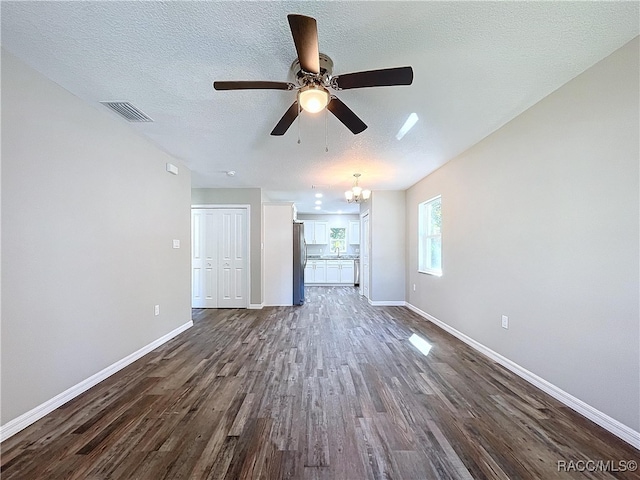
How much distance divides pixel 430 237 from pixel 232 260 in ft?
12.1

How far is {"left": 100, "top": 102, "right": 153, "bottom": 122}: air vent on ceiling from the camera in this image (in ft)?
8.21

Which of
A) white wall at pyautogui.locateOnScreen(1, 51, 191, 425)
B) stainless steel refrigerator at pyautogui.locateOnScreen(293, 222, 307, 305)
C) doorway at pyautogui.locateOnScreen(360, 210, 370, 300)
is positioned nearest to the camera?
white wall at pyautogui.locateOnScreen(1, 51, 191, 425)

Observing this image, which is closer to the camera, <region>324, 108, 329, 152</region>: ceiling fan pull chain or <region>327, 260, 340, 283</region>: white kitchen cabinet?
<region>324, 108, 329, 152</region>: ceiling fan pull chain

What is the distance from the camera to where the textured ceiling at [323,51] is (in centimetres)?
155

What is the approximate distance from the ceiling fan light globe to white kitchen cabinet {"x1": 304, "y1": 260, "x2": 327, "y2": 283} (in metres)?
7.56

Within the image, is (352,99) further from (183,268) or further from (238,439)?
(183,268)

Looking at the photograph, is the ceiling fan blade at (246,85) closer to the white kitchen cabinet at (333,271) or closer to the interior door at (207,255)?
the interior door at (207,255)

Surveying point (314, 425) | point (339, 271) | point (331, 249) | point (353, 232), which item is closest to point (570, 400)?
point (314, 425)

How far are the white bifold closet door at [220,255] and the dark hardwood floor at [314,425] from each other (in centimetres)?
259

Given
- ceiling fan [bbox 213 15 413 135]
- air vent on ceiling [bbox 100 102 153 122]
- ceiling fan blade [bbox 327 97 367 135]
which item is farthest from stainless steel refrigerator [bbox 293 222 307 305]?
ceiling fan [bbox 213 15 413 135]

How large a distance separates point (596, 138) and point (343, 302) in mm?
5085

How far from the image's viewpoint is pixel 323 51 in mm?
1828

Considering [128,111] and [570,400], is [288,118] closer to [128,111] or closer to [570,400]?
[128,111]

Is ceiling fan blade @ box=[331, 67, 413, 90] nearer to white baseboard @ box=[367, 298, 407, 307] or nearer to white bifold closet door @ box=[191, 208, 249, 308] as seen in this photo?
white bifold closet door @ box=[191, 208, 249, 308]
